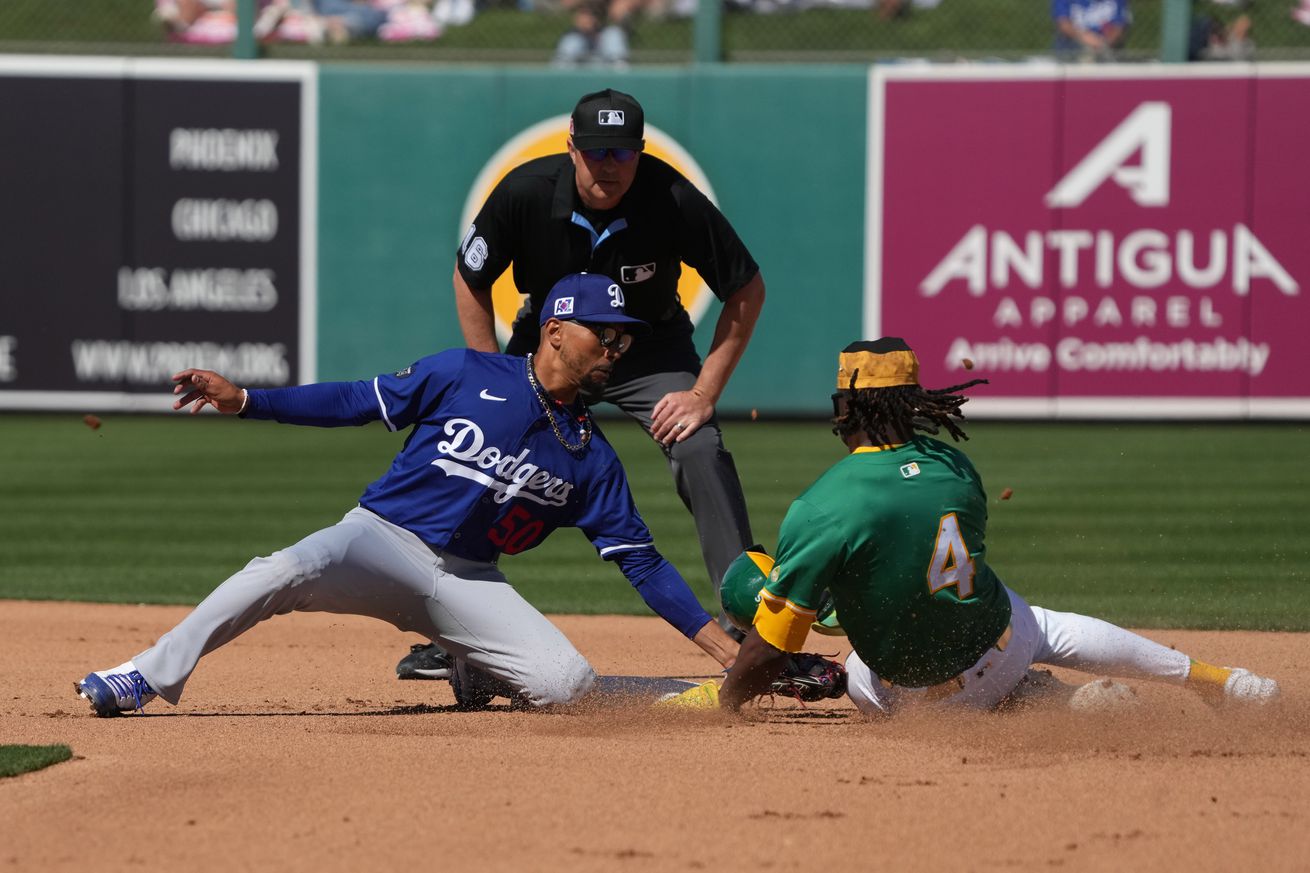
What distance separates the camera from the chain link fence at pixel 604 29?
14859mm

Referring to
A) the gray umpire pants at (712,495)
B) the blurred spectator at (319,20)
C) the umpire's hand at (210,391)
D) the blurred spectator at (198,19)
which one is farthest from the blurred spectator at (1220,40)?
the umpire's hand at (210,391)

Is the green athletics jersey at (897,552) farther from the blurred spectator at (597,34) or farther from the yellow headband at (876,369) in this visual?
the blurred spectator at (597,34)

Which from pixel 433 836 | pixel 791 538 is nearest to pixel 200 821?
pixel 433 836

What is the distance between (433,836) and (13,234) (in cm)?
1218

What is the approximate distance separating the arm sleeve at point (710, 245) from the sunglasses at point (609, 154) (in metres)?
0.32

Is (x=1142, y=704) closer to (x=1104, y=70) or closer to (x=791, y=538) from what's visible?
(x=791, y=538)

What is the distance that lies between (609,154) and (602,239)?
1.18ft

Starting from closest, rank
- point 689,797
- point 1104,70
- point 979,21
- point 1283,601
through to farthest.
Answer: point 689,797 → point 1283,601 → point 1104,70 → point 979,21

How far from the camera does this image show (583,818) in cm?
435

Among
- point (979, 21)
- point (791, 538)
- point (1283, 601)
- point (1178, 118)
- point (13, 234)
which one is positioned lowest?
point (1283, 601)

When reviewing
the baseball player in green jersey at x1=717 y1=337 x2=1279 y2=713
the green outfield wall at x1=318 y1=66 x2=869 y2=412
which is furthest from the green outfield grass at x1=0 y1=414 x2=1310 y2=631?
the baseball player in green jersey at x1=717 y1=337 x2=1279 y2=713

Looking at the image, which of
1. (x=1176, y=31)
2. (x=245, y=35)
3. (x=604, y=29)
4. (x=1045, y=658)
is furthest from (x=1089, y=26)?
(x=1045, y=658)

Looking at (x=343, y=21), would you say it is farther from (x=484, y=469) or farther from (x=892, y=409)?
(x=892, y=409)

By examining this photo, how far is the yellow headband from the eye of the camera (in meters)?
5.06
